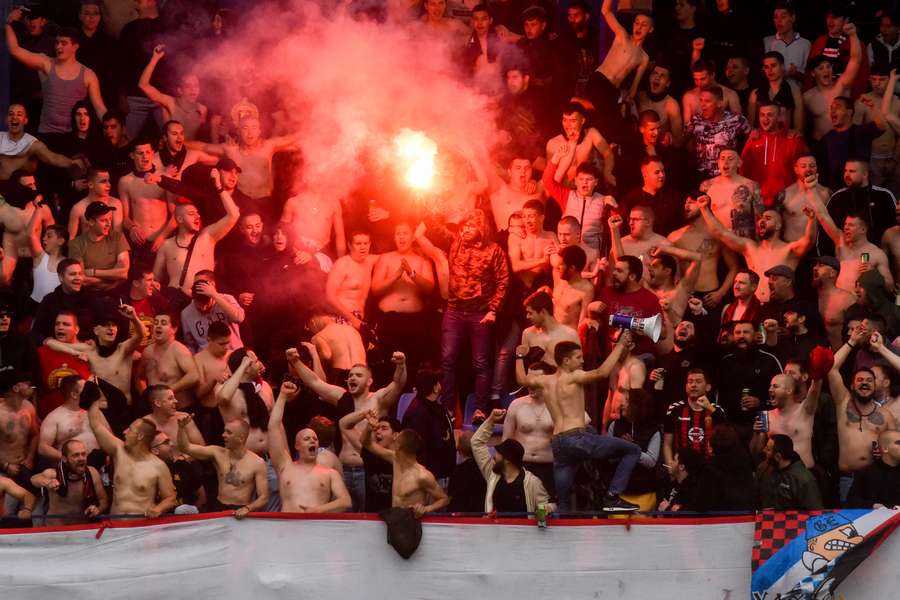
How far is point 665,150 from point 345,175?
101 inches

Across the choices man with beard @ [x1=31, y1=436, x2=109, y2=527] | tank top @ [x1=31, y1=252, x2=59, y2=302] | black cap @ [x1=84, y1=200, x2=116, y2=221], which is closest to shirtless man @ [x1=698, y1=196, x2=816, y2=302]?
black cap @ [x1=84, y1=200, x2=116, y2=221]

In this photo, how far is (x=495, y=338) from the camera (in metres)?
15.3

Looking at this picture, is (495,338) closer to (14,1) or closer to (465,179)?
(465,179)

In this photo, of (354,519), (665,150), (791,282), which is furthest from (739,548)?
(665,150)

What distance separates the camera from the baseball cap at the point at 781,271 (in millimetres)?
14883

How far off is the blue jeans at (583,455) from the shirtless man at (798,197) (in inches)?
132

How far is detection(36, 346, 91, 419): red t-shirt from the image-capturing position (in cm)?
1438

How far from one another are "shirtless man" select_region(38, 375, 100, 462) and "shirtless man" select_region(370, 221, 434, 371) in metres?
2.60

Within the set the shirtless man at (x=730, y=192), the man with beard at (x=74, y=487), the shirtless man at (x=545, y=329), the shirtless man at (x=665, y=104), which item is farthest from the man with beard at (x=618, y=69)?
the man with beard at (x=74, y=487)

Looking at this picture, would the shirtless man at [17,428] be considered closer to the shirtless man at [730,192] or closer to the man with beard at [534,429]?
the man with beard at [534,429]

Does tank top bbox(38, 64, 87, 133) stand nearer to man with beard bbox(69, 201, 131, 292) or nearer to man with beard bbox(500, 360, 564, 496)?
man with beard bbox(69, 201, 131, 292)

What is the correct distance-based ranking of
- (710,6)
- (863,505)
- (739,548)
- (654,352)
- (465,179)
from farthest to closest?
(710,6)
(465,179)
(654,352)
(863,505)
(739,548)

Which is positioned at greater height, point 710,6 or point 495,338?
point 710,6

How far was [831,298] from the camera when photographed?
15.1 metres
